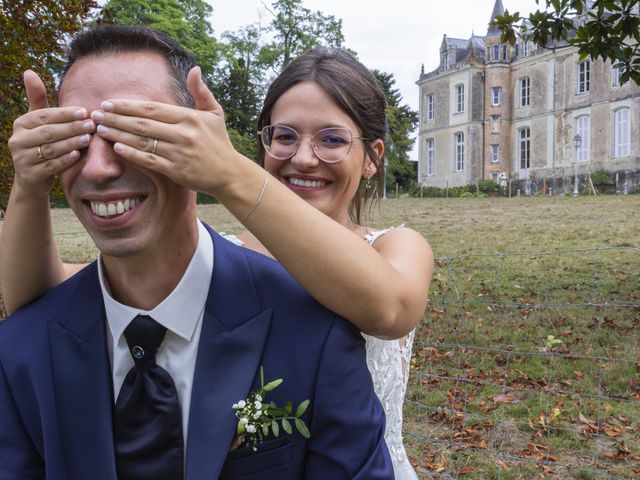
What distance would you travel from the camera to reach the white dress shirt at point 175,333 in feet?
6.05

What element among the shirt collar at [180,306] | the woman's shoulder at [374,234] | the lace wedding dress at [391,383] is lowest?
the lace wedding dress at [391,383]

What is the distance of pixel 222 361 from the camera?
6.02 feet

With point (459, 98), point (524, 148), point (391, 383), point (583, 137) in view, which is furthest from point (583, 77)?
point (391, 383)

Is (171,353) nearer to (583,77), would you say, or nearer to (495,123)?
(583,77)

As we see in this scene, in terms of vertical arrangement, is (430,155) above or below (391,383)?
above

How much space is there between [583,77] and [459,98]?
941 centimetres

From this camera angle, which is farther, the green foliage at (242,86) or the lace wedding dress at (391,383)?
the green foliage at (242,86)

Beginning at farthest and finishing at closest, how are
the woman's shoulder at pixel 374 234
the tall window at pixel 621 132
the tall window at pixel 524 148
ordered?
the tall window at pixel 524 148
the tall window at pixel 621 132
the woman's shoulder at pixel 374 234

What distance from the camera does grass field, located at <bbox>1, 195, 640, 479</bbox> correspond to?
555 cm

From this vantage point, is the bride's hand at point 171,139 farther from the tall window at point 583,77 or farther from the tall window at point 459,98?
the tall window at point 459,98

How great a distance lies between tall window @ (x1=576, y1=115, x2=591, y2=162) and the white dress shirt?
4295cm

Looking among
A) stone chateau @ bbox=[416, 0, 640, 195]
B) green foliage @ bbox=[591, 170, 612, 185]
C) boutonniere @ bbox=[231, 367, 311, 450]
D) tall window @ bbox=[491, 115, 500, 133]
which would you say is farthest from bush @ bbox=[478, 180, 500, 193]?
boutonniere @ bbox=[231, 367, 311, 450]

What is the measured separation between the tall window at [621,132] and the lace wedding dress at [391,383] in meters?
40.0

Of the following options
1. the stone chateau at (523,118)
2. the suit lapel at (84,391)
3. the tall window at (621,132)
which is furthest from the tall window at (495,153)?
the suit lapel at (84,391)
